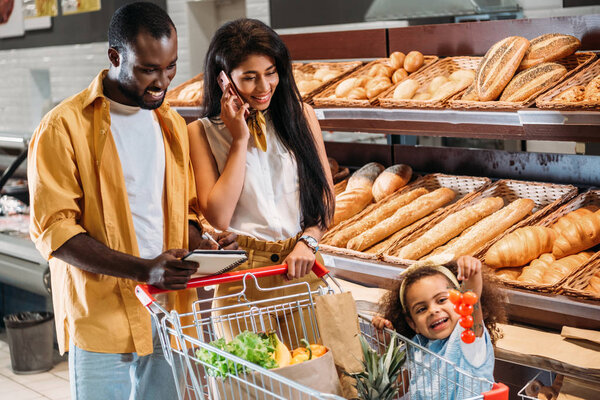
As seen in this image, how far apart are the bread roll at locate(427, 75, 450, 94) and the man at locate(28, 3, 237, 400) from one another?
1563 millimetres

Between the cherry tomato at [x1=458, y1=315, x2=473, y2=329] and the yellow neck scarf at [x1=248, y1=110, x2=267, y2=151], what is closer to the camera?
the cherry tomato at [x1=458, y1=315, x2=473, y2=329]

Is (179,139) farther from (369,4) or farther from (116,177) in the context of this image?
(369,4)

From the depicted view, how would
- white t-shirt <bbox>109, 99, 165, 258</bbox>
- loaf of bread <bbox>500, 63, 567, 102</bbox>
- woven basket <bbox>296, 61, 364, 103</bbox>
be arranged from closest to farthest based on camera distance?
white t-shirt <bbox>109, 99, 165, 258</bbox> → loaf of bread <bbox>500, 63, 567, 102</bbox> → woven basket <bbox>296, 61, 364, 103</bbox>

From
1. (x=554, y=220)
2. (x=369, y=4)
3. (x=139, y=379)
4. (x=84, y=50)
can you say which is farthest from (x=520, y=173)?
(x=84, y=50)

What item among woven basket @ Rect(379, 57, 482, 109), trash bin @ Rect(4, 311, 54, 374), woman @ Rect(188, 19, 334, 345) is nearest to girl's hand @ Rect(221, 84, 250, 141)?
woman @ Rect(188, 19, 334, 345)

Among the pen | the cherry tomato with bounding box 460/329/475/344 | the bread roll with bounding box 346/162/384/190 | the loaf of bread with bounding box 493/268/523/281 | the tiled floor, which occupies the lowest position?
the tiled floor

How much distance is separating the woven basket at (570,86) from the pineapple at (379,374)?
130 cm

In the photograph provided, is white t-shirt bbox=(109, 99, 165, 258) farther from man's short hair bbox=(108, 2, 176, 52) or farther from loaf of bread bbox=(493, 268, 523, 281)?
loaf of bread bbox=(493, 268, 523, 281)

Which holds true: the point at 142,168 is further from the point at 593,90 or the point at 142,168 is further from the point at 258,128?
the point at 593,90

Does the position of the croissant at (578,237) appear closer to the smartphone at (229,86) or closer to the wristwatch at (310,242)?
the wristwatch at (310,242)

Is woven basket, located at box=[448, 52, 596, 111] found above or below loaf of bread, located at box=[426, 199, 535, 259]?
above

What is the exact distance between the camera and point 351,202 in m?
3.57

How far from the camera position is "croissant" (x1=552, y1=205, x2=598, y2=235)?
2850 millimetres

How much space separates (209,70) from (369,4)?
3.73 metres
